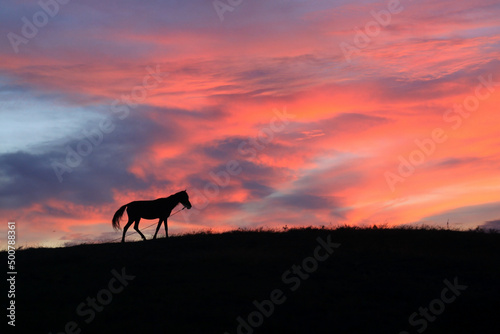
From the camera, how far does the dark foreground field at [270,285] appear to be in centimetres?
1528

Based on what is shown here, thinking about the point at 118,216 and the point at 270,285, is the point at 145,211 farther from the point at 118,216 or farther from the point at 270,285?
the point at 270,285

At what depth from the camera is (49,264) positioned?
23.0 metres

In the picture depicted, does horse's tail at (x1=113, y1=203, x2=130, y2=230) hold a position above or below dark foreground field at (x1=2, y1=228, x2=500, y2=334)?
above

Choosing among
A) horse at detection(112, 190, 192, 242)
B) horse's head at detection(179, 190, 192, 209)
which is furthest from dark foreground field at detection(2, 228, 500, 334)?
horse's head at detection(179, 190, 192, 209)

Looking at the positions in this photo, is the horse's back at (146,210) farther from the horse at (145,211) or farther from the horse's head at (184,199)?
the horse's head at (184,199)

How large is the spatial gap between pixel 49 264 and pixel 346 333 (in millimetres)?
14271

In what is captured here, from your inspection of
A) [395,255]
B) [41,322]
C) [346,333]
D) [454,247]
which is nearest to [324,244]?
[395,255]

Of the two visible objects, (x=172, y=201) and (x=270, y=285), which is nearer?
(x=270, y=285)

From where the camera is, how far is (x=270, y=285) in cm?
1836

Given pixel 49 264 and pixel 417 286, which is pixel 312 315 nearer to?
pixel 417 286

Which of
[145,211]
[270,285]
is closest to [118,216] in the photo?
[145,211]

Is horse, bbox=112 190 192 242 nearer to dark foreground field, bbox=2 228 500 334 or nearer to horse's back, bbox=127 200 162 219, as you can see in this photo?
horse's back, bbox=127 200 162 219

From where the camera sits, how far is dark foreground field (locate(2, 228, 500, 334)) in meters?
15.3

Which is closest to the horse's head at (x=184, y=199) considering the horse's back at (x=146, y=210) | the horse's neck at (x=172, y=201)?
the horse's neck at (x=172, y=201)
